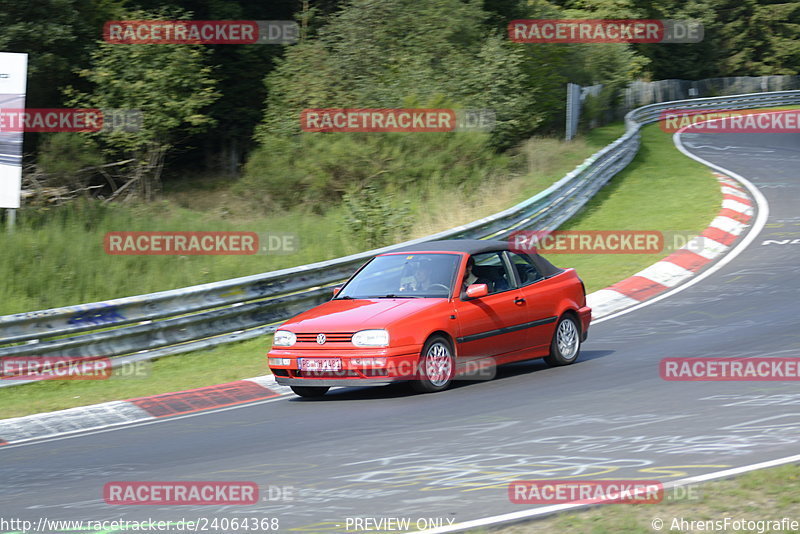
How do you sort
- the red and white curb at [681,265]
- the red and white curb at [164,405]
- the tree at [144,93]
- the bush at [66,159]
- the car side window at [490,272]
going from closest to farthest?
the red and white curb at [164,405]
the car side window at [490,272]
the red and white curb at [681,265]
the bush at [66,159]
the tree at [144,93]

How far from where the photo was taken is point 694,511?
5.28 meters

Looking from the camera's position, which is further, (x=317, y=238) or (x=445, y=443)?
(x=317, y=238)

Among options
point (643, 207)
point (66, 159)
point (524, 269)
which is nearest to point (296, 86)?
point (66, 159)

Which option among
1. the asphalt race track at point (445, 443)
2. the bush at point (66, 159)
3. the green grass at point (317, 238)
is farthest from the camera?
the bush at point (66, 159)

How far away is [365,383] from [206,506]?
3710 mm

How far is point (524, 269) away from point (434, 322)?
1.90 m

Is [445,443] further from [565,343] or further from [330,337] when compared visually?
[565,343]

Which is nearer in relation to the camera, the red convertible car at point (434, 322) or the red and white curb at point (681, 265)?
the red convertible car at point (434, 322)

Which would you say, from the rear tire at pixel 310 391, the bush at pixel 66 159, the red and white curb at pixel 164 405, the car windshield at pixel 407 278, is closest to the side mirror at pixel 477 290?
the car windshield at pixel 407 278

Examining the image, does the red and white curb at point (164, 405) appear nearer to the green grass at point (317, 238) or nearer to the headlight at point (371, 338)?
the green grass at point (317, 238)

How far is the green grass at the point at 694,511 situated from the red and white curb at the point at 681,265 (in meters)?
8.87

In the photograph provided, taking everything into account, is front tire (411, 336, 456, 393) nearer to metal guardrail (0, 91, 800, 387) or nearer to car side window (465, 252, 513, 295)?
car side window (465, 252, 513, 295)

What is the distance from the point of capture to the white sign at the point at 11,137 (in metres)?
15.0

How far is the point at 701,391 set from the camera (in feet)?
29.9
